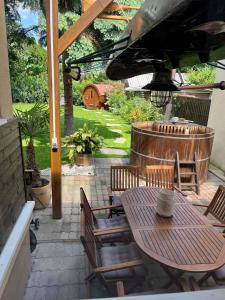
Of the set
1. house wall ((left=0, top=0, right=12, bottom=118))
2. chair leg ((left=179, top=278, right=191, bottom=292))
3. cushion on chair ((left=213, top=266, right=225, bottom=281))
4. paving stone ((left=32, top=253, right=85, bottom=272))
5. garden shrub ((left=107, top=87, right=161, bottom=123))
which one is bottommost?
paving stone ((left=32, top=253, right=85, bottom=272))

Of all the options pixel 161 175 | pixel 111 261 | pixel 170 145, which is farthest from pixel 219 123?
pixel 111 261

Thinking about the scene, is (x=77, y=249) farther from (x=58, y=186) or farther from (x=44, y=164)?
(x=44, y=164)

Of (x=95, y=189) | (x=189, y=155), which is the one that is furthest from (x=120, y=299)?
(x=189, y=155)

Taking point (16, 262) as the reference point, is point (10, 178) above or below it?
above

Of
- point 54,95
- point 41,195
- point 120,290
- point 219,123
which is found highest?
point 54,95

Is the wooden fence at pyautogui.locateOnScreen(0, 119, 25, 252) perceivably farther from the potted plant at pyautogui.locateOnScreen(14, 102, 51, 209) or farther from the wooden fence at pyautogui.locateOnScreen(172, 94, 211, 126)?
the wooden fence at pyautogui.locateOnScreen(172, 94, 211, 126)

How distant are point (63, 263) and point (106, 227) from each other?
0.80 meters

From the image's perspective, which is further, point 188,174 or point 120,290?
point 188,174

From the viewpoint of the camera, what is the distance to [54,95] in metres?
4.32

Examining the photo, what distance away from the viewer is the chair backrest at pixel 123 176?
5.09m

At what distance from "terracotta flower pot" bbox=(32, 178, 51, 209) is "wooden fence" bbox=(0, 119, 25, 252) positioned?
6.29ft

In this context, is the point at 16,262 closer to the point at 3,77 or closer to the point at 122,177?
the point at 3,77

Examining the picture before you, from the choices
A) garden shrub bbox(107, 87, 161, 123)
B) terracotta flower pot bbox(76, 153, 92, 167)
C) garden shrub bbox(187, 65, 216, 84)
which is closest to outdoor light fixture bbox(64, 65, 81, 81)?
terracotta flower pot bbox(76, 153, 92, 167)

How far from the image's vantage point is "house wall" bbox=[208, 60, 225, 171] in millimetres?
8344
